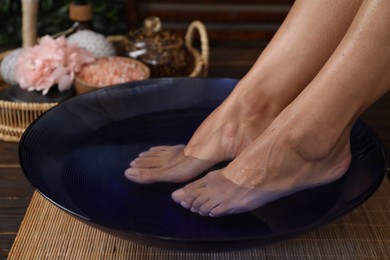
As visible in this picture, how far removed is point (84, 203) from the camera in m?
0.81

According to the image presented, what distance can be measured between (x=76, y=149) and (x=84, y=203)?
0.16 m

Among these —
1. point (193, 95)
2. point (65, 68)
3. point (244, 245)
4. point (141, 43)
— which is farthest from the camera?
point (141, 43)

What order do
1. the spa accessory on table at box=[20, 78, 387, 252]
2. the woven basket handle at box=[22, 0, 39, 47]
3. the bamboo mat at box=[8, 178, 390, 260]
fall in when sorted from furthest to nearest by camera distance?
the woven basket handle at box=[22, 0, 39, 47], the bamboo mat at box=[8, 178, 390, 260], the spa accessory on table at box=[20, 78, 387, 252]

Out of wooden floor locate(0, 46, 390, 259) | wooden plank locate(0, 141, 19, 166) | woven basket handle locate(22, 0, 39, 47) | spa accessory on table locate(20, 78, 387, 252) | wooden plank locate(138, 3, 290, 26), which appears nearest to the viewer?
spa accessory on table locate(20, 78, 387, 252)

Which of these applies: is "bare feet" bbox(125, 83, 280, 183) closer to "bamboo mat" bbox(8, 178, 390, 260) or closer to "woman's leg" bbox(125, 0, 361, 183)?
"woman's leg" bbox(125, 0, 361, 183)

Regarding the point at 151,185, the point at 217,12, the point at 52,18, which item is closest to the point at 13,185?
the point at 151,185

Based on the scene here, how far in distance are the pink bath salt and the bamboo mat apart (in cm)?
43

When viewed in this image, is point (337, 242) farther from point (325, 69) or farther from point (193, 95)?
point (193, 95)

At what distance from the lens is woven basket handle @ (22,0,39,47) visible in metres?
1.41

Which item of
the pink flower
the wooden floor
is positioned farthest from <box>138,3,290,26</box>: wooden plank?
the pink flower

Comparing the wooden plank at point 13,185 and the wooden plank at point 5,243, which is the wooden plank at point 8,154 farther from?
the wooden plank at point 5,243

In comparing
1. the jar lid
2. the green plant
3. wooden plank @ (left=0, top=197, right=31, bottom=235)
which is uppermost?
the jar lid

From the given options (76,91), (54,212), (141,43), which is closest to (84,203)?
(54,212)

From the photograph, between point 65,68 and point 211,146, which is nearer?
point 211,146
